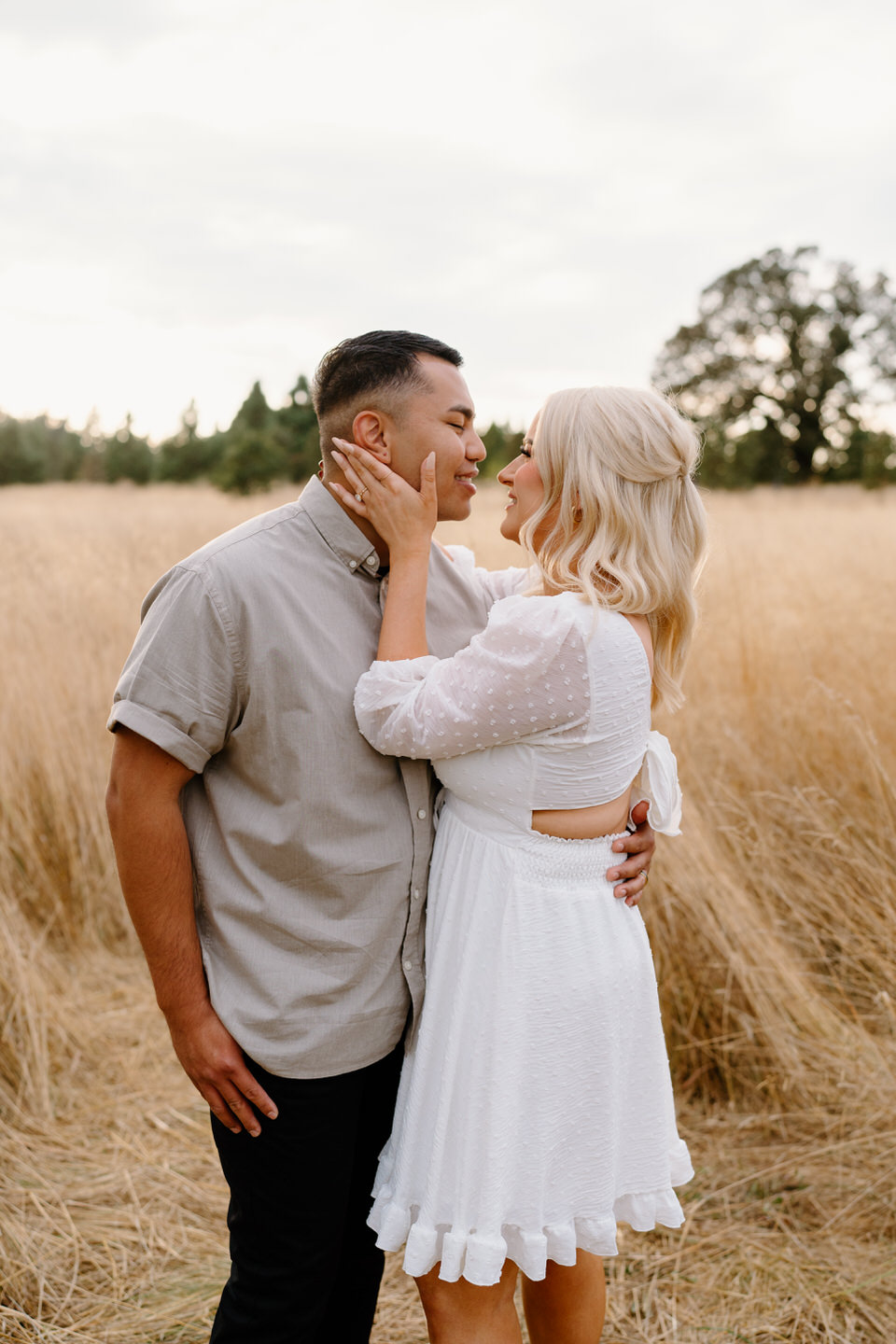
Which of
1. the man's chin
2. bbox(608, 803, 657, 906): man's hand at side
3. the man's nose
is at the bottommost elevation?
bbox(608, 803, 657, 906): man's hand at side

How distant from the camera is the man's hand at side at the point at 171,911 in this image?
1.56 m

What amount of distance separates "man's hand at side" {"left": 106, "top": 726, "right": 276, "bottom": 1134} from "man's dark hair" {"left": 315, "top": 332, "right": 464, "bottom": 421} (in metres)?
0.72

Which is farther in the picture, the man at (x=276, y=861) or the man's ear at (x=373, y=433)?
the man's ear at (x=373, y=433)

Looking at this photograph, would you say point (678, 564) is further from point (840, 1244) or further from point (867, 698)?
point (867, 698)

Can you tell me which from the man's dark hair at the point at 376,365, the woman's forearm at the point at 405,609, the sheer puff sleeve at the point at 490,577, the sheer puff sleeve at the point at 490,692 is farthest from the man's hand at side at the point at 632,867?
the man's dark hair at the point at 376,365

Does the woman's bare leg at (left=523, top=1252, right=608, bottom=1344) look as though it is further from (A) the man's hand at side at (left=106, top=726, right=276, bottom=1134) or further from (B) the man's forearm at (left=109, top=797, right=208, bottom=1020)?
(B) the man's forearm at (left=109, top=797, right=208, bottom=1020)

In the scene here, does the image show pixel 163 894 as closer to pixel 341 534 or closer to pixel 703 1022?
pixel 341 534

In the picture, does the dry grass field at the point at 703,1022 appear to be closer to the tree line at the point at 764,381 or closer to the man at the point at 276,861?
the man at the point at 276,861

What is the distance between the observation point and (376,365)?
177 cm

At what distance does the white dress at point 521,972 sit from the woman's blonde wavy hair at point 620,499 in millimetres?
96

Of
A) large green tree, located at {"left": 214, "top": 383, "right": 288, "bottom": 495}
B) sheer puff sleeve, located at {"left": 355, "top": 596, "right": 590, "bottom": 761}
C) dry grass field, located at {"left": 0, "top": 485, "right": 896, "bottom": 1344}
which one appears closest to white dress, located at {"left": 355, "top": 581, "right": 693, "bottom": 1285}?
sheer puff sleeve, located at {"left": 355, "top": 596, "right": 590, "bottom": 761}

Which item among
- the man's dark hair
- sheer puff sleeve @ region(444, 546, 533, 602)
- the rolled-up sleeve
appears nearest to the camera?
the rolled-up sleeve

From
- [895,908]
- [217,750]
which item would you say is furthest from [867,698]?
[217,750]

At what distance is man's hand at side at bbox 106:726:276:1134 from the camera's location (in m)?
1.56
